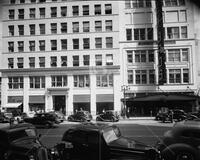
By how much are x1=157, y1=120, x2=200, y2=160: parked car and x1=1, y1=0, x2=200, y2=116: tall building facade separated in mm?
28904

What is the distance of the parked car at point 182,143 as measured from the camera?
6.82 meters

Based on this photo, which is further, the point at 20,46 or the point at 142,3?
the point at 20,46

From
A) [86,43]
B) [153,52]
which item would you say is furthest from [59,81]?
[153,52]

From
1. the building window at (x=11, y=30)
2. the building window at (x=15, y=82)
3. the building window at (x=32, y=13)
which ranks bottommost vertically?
the building window at (x=15, y=82)

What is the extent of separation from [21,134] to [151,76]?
3345cm

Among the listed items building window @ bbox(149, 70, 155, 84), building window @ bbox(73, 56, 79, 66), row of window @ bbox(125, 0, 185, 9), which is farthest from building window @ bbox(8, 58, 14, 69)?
building window @ bbox(149, 70, 155, 84)

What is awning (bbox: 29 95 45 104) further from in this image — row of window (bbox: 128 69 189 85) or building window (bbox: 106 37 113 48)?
row of window (bbox: 128 69 189 85)

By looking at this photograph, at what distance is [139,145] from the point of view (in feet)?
21.4

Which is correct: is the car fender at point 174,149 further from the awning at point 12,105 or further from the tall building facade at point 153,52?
the awning at point 12,105

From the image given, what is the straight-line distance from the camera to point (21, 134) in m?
7.66

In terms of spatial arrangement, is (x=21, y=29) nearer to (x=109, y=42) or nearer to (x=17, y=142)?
(x=109, y=42)

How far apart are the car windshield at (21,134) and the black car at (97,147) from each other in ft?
5.22

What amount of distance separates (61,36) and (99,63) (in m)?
9.11

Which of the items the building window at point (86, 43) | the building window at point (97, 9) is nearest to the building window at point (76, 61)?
the building window at point (86, 43)
